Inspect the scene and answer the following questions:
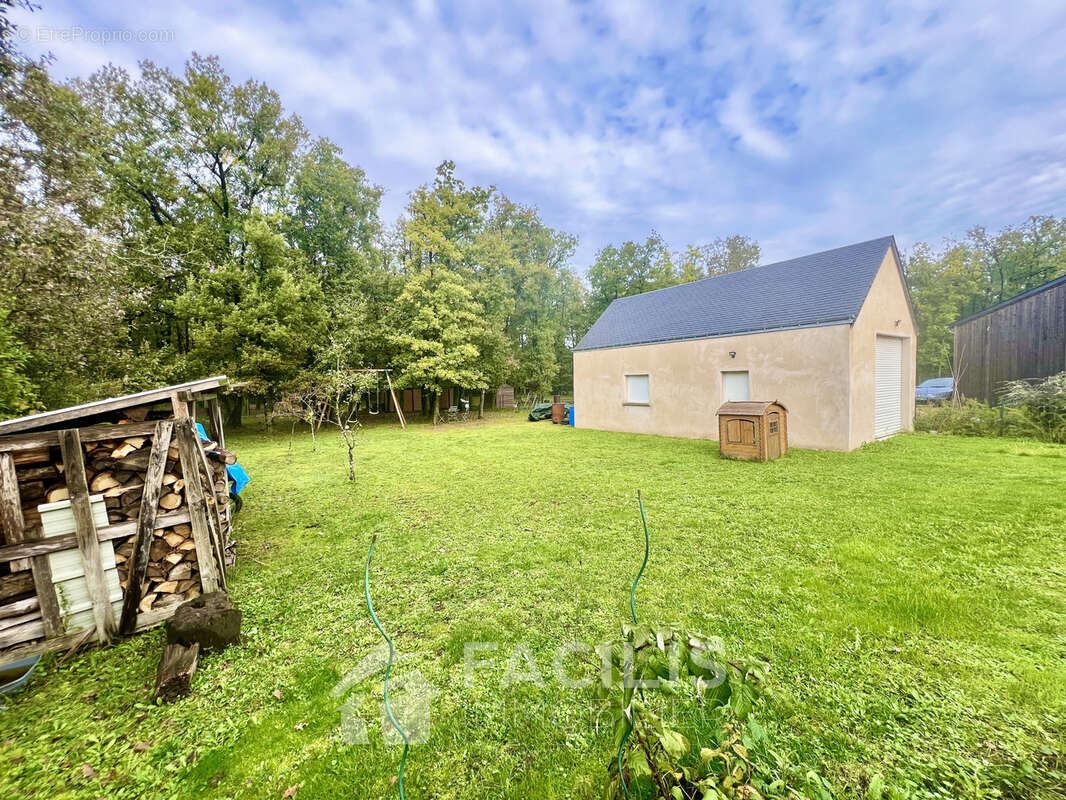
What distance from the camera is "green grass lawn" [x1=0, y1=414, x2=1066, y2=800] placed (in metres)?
1.76

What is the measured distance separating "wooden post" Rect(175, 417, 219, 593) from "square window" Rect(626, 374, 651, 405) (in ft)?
37.6

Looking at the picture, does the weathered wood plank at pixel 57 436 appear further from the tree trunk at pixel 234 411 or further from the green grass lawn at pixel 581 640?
the tree trunk at pixel 234 411

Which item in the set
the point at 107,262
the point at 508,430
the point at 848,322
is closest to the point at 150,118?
the point at 107,262

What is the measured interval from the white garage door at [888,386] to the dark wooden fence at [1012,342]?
5.90 metres

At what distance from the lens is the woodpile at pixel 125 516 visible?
99.4 inches

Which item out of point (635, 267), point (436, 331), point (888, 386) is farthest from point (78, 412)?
point (635, 267)

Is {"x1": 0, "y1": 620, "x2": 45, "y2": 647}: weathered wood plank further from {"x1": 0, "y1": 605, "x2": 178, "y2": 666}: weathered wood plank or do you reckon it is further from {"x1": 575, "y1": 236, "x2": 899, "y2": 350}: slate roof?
{"x1": 575, "y1": 236, "x2": 899, "y2": 350}: slate roof

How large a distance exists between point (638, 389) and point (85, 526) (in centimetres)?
1233

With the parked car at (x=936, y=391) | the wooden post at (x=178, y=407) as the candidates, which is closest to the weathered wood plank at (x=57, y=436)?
the wooden post at (x=178, y=407)

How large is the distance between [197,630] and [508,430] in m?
11.9

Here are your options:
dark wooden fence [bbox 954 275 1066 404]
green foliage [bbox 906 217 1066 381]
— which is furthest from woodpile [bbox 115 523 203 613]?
green foliage [bbox 906 217 1066 381]

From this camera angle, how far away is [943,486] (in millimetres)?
5777

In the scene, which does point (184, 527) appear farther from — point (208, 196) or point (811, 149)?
point (811, 149)

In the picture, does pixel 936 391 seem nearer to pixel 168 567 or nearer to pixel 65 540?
pixel 168 567
